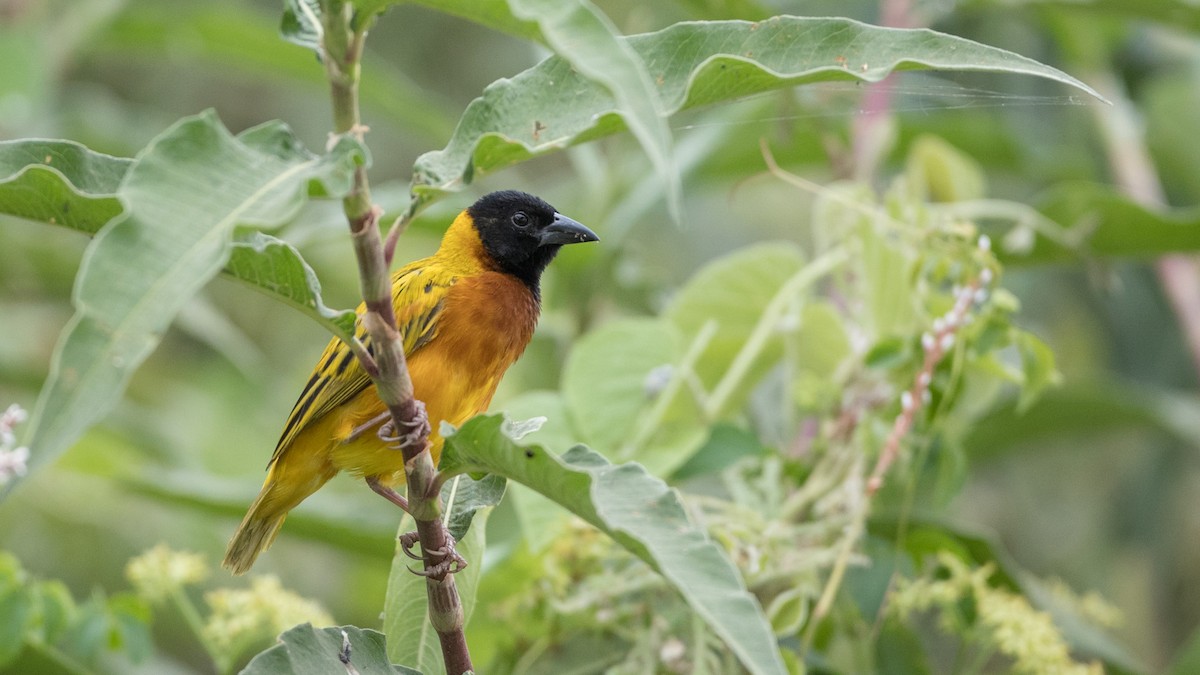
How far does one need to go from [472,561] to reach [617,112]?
0.74m

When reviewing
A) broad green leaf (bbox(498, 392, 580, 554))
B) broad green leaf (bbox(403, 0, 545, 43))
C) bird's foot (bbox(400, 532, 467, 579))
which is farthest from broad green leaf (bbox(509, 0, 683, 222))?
broad green leaf (bbox(498, 392, 580, 554))

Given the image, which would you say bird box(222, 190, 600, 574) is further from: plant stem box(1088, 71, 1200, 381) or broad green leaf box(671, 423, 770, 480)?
plant stem box(1088, 71, 1200, 381)

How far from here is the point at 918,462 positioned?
235 centimetres

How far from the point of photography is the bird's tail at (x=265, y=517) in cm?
247

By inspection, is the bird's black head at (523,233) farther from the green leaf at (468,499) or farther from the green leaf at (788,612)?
the green leaf at (468,499)

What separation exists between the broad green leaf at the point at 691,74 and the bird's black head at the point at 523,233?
1.33 metres

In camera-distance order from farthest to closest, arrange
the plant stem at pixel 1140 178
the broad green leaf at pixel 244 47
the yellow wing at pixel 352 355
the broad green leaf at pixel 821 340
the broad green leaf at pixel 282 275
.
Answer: the broad green leaf at pixel 244 47 < the plant stem at pixel 1140 178 < the broad green leaf at pixel 821 340 < the yellow wing at pixel 352 355 < the broad green leaf at pixel 282 275

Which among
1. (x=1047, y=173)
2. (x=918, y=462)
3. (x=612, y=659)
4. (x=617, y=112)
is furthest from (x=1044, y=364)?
(x=1047, y=173)

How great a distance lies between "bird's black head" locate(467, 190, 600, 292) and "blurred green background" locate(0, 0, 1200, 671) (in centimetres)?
29

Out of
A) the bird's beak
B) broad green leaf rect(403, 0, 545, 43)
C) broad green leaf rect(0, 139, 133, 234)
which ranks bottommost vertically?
the bird's beak

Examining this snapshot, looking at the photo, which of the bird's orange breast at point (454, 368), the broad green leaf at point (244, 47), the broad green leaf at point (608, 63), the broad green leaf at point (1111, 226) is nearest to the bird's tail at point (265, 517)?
the bird's orange breast at point (454, 368)

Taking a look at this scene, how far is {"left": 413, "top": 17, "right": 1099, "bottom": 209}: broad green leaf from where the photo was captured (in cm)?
119

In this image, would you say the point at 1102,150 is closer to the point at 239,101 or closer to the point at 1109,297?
the point at 1109,297

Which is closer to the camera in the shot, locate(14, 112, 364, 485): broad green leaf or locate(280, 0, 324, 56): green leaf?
locate(14, 112, 364, 485): broad green leaf
